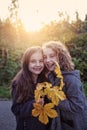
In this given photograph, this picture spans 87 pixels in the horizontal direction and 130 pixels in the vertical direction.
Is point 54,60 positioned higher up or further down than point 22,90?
higher up

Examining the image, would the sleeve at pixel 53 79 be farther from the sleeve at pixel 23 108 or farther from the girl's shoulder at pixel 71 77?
the sleeve at pixel 23 108

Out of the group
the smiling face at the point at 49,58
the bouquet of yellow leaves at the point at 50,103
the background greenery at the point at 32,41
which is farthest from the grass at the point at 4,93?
the bouquet of yellow leaves at the point at 50,103

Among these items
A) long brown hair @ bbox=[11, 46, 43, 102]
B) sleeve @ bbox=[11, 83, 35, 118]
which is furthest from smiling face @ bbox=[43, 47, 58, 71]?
sleeve @ bbox=[11, 83, 35, 118]

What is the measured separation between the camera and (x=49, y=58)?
123 inches

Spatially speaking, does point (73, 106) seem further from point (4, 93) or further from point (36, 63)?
point (4, 93)

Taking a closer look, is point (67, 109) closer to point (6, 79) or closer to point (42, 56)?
point (42, 56)

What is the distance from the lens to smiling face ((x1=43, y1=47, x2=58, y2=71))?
3092 mm

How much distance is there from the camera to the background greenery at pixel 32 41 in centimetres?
1255

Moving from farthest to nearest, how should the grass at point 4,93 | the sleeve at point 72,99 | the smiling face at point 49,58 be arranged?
the grass at point 4,93 → the smiling face at point 49,58 → the sleeve at point 72,99

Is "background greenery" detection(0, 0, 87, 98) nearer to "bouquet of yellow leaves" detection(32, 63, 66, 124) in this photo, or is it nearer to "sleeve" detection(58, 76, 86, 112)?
"sleeve" detection(58, 76, 86, 112)

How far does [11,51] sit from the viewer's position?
14.6m

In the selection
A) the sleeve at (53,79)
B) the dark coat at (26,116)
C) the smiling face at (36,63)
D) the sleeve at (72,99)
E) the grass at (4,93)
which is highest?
the smiling face at (36,63)

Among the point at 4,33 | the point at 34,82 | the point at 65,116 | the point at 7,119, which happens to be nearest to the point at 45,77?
the point at 34,82

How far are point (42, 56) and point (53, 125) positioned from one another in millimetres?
554
